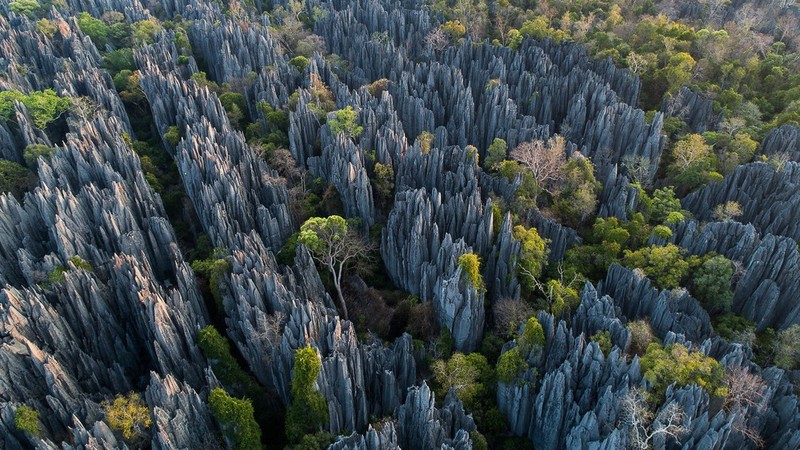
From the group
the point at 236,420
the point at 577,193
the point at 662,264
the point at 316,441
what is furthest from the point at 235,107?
the point at 662,264

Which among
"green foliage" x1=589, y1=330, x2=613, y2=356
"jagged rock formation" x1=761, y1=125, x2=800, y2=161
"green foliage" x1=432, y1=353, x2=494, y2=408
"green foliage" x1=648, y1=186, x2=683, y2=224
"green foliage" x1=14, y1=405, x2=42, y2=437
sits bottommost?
"green foliage" x1=432, y1=353, x2=494, y2=408

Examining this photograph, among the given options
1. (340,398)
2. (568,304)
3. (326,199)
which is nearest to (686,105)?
(568,304)

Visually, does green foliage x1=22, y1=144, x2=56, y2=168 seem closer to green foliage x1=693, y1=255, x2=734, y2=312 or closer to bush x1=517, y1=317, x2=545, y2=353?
bush x1=517, y1=317, x2=545, y2=353

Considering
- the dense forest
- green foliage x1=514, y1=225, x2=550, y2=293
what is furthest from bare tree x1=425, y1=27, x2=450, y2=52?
green foliage x1=514, y1=225, x2=550, y2=293

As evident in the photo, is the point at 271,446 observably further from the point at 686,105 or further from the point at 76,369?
the point at 686,105

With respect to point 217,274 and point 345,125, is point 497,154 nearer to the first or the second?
point 345,125

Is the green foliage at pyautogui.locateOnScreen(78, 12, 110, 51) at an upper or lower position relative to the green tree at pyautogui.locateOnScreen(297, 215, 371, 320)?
upper
